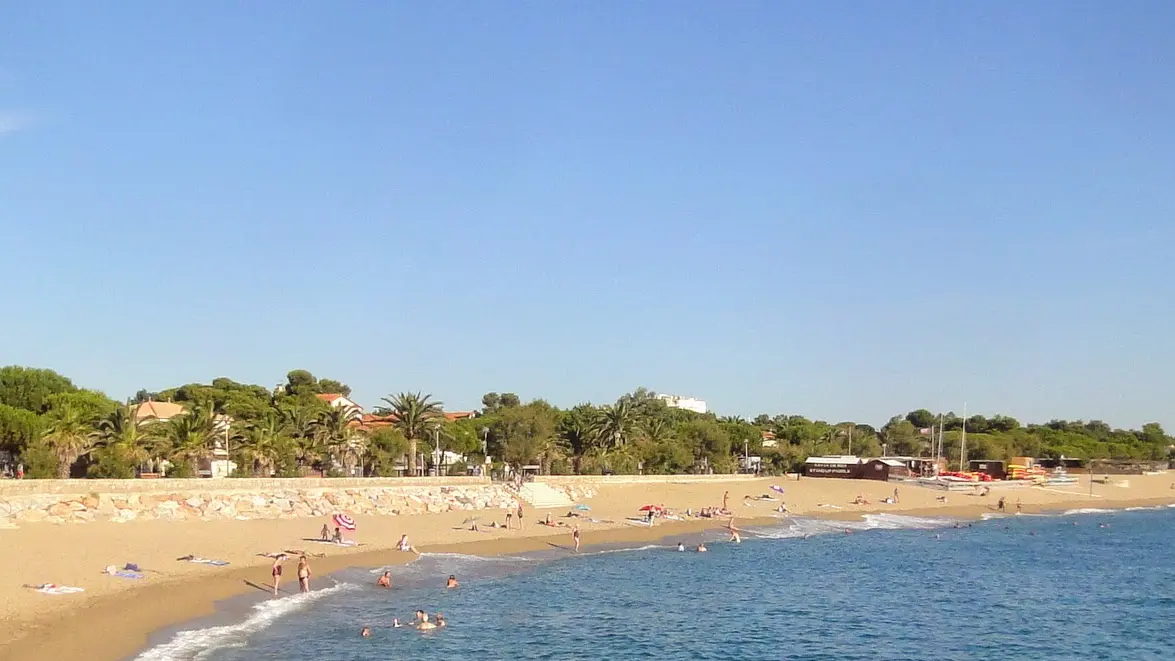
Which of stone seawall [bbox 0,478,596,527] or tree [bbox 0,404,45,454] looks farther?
tree [bbox 0,404,45,454]

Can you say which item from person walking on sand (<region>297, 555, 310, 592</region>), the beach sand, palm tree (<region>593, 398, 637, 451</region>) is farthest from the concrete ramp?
person walking on sand (<region>297, 555, 310, 592</region>)

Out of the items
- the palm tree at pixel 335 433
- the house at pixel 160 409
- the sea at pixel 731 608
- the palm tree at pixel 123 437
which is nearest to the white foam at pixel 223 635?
the sea at pixel 731 608

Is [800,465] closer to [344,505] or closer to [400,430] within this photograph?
[400,430]

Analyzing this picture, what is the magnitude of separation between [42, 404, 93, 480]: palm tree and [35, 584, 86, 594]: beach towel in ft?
91.6

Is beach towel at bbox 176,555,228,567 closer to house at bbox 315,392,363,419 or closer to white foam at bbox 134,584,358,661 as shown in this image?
white foam at bbox 134,584,358,661

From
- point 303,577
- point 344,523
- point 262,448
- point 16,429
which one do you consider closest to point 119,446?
point 262,448

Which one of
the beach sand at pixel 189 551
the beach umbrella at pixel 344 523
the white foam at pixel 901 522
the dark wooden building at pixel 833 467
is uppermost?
the dark wooden building at pixel 833 467

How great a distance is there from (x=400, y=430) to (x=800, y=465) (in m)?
45.5

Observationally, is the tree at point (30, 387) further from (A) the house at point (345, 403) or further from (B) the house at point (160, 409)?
(A) the house at point (345, 403)

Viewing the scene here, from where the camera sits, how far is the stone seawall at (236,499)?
42188 mm

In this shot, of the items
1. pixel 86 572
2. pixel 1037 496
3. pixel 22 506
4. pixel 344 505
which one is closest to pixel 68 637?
pixel 86 572

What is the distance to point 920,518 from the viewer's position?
76.6m

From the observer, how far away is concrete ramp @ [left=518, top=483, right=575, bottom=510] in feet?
210

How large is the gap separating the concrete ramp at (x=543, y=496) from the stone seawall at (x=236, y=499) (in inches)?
53.9
